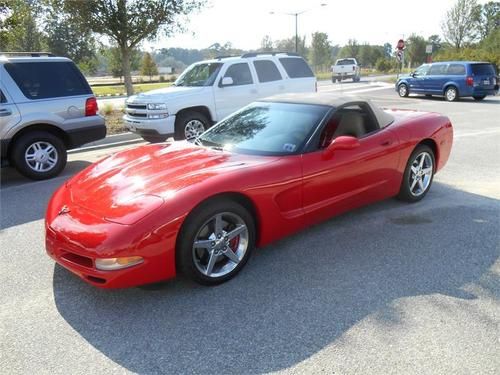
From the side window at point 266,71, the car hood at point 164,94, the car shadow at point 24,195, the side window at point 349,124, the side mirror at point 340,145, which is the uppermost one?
the side window at point 266,71

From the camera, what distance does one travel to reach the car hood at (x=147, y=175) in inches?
126

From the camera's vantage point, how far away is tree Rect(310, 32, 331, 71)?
64.0 m

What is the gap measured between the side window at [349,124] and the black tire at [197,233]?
3.61ft

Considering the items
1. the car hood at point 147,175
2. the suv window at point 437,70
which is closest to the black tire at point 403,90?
the suv window at point 437,70

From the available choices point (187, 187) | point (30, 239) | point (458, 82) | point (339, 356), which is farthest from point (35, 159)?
point (458, 82)

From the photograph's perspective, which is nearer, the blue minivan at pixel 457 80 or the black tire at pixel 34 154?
the black tire at pixel 34 154

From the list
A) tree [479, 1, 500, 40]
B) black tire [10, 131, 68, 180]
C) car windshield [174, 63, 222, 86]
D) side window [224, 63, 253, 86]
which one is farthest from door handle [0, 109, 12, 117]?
tree [479, 1, 500, 40]

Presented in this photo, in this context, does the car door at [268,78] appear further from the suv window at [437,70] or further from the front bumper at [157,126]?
the suv window at [437,70]

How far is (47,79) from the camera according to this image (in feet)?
23.1

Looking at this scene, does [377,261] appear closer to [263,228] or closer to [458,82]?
[263,228]

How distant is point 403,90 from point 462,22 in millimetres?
33781

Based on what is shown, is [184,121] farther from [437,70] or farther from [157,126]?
[437,70]

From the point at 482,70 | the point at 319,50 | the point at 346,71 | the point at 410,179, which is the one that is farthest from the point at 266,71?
the point at 319,50

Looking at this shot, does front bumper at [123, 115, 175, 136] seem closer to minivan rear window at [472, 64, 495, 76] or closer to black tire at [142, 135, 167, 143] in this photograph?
black tire at [142, 135, 167, 143]
